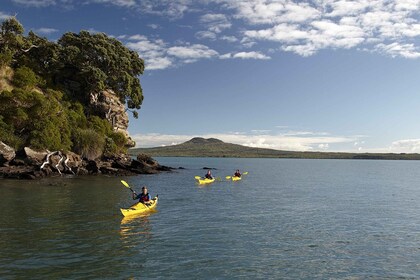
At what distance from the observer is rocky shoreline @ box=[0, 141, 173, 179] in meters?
53.4

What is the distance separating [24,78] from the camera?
219 feet

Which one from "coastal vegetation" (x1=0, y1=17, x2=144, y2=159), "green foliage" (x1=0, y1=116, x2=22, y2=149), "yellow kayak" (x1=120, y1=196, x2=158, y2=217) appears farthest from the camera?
"coastal vegetation" (x1=0, y1=17, x2=144, y2=159)

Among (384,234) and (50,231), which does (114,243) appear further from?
(384,234)

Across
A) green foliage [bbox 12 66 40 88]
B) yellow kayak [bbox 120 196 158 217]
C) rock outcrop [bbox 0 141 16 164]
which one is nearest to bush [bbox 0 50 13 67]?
green foliage [bbox 12 66 40 88]

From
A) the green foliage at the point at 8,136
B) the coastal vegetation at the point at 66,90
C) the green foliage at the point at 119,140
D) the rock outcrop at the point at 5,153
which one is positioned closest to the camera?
the rock outcrop at the point at 5,153

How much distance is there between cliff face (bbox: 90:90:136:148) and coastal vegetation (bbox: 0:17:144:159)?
0.22 meters

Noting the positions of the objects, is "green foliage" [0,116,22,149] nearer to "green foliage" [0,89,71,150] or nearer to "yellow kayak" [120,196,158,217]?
"green foliage" [0,89,71,150]

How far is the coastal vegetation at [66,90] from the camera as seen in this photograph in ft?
196

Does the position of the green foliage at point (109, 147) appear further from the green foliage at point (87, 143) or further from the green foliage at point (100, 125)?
the green foliage at point (87, 143)

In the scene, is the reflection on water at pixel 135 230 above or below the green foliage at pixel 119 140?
below

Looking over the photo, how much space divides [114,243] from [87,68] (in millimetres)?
61627

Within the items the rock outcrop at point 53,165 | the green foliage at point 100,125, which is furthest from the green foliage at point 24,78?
the rock outcrop at point 53,165

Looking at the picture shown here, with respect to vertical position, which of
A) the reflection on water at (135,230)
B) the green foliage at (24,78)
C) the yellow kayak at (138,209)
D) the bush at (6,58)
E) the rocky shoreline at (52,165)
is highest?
the bush at (6,58)

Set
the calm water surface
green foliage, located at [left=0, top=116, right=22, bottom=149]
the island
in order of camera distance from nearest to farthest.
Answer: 1. the calm water surface
2. green foliage, located at [left=0, top=116, right=22, bottom=149]
3. the island
